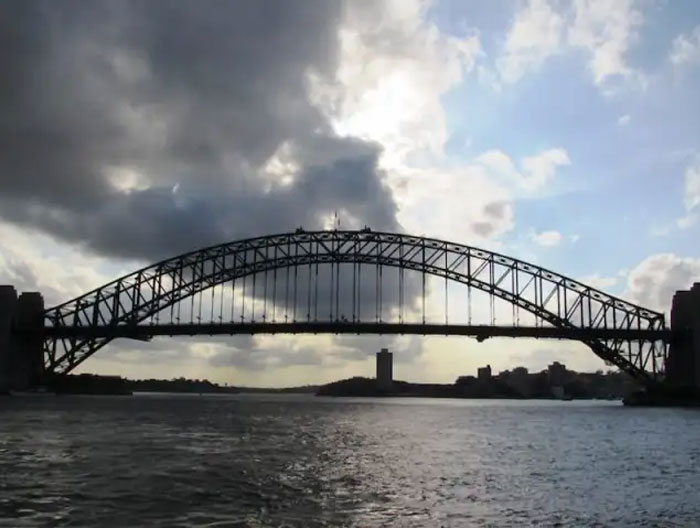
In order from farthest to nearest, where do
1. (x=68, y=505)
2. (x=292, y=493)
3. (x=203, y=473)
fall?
(x=203, y=473)
(x=292, y=493)
(x=68, y=505)

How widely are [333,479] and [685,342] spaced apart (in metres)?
68.6

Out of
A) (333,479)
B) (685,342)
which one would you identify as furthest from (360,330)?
(333,479)

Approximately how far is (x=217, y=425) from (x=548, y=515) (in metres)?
30.4

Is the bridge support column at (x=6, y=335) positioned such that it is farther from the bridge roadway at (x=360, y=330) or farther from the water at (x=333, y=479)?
the water at (x=333, y=479)

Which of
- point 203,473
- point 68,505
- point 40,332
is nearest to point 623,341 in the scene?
point 40,332

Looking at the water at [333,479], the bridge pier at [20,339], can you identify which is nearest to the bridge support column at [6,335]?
the bridge pier at [20,339]

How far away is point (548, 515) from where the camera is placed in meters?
16.6

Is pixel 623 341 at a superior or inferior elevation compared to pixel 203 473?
superior

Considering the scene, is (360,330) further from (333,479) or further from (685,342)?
(333,479)

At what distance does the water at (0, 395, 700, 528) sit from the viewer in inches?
625

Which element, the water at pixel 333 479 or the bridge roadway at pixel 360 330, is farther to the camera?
the bridge roadway at pixel 360 330

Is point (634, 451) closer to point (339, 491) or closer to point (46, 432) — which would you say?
point (339, 491)

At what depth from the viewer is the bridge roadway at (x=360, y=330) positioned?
78938mm

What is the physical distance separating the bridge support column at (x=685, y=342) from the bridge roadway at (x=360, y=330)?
1.32m
